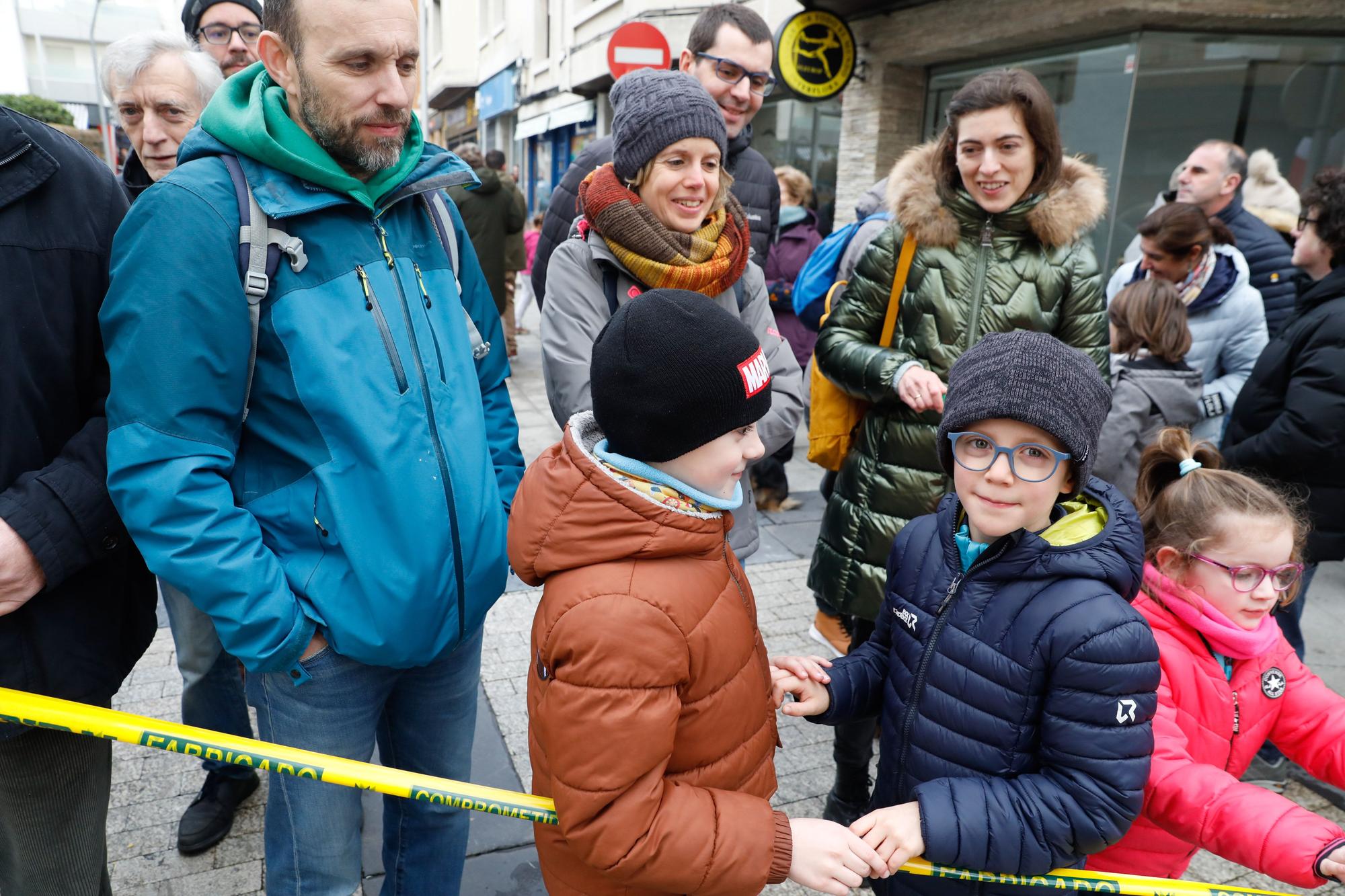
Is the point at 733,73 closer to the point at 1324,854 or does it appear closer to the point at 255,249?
the point at 255,249

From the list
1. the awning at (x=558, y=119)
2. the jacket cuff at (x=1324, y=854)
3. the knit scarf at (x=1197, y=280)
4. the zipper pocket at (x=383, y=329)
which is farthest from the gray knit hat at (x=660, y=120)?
the awning at (x=558, y=119)

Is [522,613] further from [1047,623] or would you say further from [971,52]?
[971,52]

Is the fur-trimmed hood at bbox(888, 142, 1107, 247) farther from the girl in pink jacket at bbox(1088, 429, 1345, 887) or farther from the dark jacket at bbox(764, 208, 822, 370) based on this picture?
the dark jacket at bbox(764, 208, 822, 370)

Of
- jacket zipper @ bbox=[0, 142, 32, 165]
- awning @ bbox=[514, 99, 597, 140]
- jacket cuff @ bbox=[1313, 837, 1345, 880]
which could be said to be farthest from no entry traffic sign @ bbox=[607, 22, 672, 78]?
awning @ bbox=[514, 99, 597, 140]

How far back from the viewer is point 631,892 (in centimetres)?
149

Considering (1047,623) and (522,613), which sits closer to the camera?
(1047,623)

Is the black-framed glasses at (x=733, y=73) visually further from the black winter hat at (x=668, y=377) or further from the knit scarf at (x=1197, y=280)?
the black winter hat at (x=668, y=377)

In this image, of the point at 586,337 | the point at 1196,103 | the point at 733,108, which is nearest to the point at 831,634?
the point at 586,337

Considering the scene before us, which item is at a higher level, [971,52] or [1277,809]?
[971,52]

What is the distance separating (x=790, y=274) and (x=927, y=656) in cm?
467

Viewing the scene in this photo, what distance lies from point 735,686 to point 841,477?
5.18 feet

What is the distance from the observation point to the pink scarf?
179cm

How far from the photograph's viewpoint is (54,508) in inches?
59.2

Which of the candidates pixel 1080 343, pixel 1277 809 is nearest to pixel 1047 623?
pixel 1277 809
